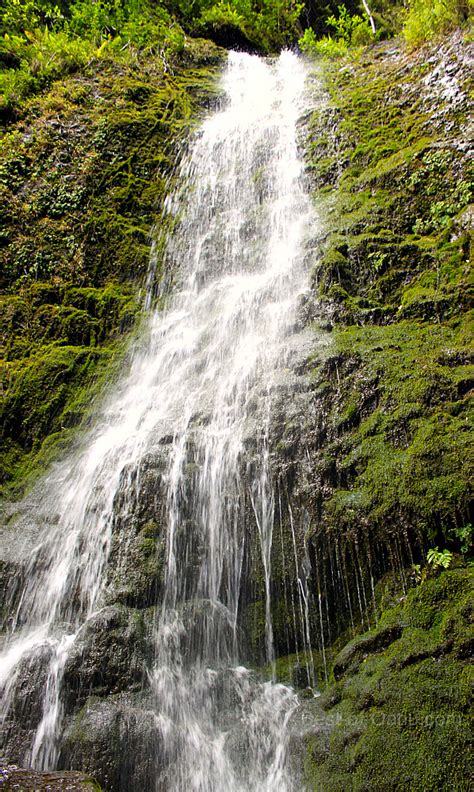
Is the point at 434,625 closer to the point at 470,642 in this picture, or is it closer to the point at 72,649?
the point at 470,642

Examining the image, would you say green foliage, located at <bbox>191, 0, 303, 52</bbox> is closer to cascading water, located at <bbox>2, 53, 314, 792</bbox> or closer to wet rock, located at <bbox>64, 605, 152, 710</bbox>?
cascading water, located at <bbox>2, 53, 314, 792</bbox>

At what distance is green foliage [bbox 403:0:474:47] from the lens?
902 centimetres

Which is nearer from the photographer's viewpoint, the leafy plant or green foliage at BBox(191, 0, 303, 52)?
the leafy plant

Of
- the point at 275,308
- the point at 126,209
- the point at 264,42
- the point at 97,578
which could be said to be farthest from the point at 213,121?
the point at 97,578

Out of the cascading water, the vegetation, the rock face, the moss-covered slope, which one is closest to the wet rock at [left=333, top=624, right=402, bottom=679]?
the cascading water

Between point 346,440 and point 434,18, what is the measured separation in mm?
9099

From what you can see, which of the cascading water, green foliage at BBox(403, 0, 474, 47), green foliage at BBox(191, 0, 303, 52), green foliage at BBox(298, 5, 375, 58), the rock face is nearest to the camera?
the rock face

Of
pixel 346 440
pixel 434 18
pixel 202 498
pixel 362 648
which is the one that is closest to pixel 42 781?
pixel 362 648

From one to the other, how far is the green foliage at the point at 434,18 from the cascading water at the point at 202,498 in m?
3.53

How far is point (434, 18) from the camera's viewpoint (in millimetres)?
9281

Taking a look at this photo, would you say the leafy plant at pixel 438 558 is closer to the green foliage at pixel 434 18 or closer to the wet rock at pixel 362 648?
the wet rock at pixel 362 648

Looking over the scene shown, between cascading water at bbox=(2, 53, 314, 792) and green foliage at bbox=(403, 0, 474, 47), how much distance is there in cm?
353

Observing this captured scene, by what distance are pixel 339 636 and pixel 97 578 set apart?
2466mm

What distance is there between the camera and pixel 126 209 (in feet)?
33.8
